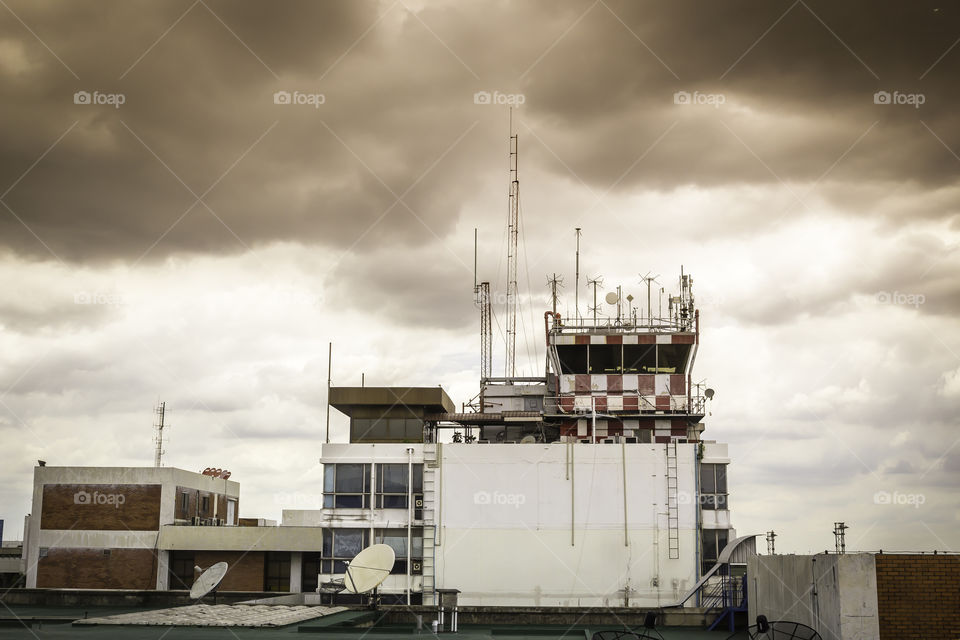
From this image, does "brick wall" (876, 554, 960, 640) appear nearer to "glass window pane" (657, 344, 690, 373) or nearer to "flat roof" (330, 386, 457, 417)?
"glass window pane" (657, 344, 690, 373)

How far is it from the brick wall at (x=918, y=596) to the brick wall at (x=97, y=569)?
162 feet

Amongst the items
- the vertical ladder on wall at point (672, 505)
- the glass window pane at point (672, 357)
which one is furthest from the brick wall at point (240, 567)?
the glass window pane at point (672, 357)

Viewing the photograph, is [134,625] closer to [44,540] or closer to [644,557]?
[644,557]

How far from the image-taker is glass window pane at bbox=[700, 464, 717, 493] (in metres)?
50.0

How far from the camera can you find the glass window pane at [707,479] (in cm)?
5000

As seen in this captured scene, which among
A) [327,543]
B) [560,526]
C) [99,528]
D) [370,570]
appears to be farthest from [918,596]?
[99,528]

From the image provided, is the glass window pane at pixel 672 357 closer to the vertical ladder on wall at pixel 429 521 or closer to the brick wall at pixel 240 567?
the vertical ladder on wall at pixel 429 521

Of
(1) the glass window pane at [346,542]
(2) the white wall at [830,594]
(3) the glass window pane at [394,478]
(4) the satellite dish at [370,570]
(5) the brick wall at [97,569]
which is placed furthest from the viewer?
(5) the brick wall at [97,569]

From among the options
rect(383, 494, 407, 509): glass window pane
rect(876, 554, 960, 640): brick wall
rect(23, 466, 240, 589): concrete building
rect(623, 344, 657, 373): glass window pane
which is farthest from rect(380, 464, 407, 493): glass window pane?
rect(876, 554, 960, 640): brick wall

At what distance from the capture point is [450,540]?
164ft

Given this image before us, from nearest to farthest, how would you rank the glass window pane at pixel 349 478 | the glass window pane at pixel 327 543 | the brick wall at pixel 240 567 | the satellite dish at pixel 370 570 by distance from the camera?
the satellite dish at pixel 370 570 < the glass window pane at pixel 327 543 < the glass window pane at pixel 349 478 < the brick wall at pixel 240 567

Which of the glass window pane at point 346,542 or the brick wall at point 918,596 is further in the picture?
the glass window pane at point 346,542

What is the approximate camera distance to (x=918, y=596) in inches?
937

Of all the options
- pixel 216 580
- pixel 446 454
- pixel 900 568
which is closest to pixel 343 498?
pixel 446 454
